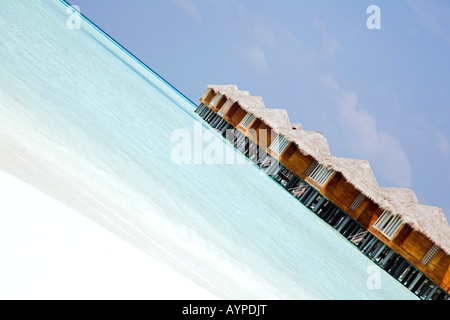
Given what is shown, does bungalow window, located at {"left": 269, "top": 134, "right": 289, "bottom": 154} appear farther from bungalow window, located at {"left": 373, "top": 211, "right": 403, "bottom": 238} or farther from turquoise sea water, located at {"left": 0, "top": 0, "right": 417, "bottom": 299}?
turquoise sea water, located at {"left": 0, "top": 0, "right": 417, "bottom": 299}

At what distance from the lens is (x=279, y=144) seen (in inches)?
1361

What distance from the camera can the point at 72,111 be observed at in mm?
15180

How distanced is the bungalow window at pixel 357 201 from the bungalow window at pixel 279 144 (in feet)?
19.7

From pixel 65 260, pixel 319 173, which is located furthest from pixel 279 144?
pixel 65 260

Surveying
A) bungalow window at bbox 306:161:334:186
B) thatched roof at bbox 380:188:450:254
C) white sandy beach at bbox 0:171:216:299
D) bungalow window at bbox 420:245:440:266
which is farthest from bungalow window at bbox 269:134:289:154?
white sandy beach at bbox 0:171:216:299

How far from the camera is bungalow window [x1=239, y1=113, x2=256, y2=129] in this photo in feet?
132

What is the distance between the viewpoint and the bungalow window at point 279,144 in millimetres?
33778

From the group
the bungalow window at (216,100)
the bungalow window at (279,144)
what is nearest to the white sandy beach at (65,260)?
the bungalow window at (279,144)

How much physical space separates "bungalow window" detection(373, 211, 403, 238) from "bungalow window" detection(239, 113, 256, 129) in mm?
14544

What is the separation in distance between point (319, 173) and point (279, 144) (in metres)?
4.06

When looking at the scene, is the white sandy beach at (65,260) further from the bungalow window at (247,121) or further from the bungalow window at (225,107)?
the bungalow window at (225,107)

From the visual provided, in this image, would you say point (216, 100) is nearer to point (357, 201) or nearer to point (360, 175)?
point (360, 175)

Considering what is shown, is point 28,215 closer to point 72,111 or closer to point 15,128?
point 15,128
